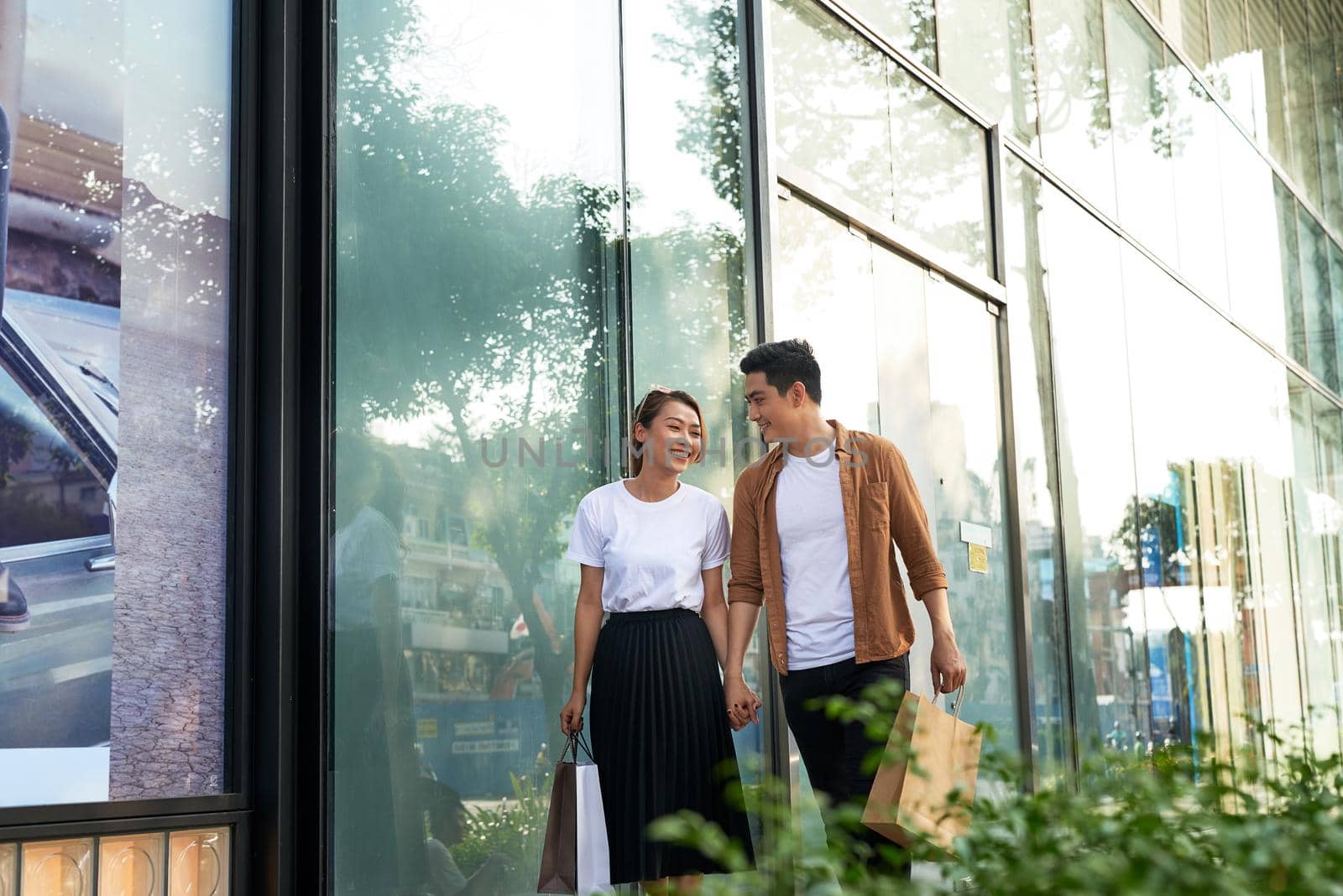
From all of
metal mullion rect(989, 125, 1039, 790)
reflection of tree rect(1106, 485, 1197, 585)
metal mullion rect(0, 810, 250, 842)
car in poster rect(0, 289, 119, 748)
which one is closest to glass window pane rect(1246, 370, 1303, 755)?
reflection of tree rect(1106, 485, 1197, 585)

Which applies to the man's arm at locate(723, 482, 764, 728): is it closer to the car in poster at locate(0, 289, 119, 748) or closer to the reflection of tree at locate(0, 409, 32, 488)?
the car in poster at locate(0, 289, 119, 748)

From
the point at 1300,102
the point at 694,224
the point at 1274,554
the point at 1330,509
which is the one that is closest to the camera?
the point at 694,224

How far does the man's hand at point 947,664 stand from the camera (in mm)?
3838

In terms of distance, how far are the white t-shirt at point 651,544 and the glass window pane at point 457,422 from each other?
566mm

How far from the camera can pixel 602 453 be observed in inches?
199

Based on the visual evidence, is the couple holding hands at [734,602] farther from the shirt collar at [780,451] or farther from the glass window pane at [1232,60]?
the glass window pane at [1232,60]

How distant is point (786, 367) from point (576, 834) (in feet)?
4.48

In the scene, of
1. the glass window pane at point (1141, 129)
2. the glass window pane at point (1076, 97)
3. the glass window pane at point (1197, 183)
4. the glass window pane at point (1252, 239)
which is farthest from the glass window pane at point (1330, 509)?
the glass window pane at point (1076, 97)

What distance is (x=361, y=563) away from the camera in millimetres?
4293

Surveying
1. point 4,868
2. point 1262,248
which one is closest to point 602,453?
point 4,868

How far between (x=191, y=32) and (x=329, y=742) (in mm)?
2039

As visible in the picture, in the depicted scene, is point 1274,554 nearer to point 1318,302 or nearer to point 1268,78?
point 1318,302

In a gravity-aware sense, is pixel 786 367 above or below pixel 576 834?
above

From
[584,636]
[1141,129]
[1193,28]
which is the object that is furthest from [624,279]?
[1193,28]
